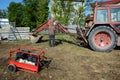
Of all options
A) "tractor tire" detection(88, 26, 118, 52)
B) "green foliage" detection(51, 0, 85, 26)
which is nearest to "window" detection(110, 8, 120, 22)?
"tractor tire" detection(88, 26, 118, 52)

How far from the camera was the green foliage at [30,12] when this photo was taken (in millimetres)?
35906

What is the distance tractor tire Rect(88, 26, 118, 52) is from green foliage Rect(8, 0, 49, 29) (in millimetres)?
25407

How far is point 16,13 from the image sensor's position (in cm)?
5000

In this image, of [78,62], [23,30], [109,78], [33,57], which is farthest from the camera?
[23,30]

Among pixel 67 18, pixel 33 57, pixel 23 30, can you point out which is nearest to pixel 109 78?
pixel 33 57

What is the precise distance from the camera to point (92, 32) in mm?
10156

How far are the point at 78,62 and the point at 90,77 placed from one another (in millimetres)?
1738

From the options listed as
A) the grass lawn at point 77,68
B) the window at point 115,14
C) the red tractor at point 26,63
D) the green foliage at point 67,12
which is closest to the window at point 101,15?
the window at point 115,14

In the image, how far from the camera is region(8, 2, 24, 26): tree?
48.6 metres

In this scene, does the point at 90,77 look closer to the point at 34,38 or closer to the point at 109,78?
the point at 109,78

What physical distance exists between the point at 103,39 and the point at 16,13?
4254 cm

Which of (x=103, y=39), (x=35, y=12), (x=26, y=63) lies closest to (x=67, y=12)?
(x=35, y=12)

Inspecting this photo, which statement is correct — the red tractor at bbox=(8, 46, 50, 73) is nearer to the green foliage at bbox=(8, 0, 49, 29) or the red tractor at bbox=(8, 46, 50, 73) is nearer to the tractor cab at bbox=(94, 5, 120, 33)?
the tractor cab at bbox=(94, 5, 120, 33)

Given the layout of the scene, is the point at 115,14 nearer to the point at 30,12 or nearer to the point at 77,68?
the point at 77,68
